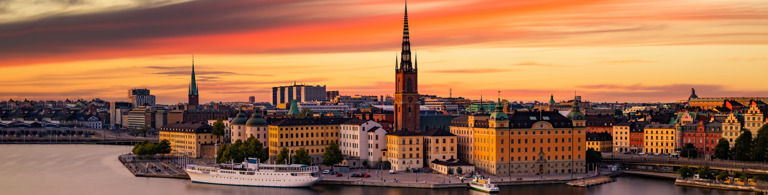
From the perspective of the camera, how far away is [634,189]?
85188 mm

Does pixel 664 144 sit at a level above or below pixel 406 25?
below

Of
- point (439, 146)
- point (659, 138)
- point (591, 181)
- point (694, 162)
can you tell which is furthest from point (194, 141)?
point (694, 162)

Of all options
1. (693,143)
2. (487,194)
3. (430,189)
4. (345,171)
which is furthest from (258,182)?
(693,143)

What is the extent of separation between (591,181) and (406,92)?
110 feet

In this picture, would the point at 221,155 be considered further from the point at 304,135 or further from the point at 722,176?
the point at 722,176

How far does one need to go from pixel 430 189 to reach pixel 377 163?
17.3 metres

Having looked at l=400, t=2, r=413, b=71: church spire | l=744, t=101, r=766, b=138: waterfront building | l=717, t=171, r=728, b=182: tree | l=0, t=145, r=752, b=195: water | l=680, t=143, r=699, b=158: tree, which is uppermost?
l=400, t=2, r=413, b=71: church spire

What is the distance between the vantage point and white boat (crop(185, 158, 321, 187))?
289 feet

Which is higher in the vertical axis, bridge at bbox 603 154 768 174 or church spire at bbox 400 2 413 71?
church spire at bbox 400 2 413 71

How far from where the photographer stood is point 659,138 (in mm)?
121125

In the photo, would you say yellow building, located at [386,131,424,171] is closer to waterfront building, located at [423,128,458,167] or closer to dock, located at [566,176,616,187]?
waterfront building, located at [423,128,458,167]

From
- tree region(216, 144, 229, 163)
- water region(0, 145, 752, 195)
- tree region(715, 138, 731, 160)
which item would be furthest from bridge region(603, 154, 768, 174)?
tree region(216, 144, 229, 163)

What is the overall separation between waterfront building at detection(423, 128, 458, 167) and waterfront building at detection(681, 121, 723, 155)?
3642 centimetres

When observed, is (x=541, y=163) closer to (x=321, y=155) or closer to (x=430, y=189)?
→ (x=430, y=189)
